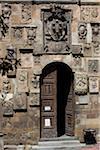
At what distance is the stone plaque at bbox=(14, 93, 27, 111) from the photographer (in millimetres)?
11695

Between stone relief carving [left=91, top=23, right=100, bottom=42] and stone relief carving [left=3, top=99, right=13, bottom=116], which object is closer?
stone relief carving [left=3, top=99, right=13, bottom=116]

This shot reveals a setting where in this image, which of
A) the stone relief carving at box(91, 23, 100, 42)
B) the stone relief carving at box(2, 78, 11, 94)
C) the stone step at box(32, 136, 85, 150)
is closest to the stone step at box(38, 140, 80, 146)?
the stone step at box(32, 136, 85, 150)

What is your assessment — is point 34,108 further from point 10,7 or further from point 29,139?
point 10,7

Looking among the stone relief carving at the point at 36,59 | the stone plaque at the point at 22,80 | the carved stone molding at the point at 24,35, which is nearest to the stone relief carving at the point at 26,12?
the carved stone molding at the point at 24,35

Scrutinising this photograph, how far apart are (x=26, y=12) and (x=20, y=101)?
94.3 inches

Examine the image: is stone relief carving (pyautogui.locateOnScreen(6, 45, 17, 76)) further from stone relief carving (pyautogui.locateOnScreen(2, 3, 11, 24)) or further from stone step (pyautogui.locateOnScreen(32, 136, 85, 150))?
stone step (pyautogui.locateOnScreen(32, 136, 85, 150))

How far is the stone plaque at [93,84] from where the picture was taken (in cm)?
1199

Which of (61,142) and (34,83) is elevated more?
(34,83)

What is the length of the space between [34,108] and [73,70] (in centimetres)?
149

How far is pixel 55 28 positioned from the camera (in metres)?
11.8

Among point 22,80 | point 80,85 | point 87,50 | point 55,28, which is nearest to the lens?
point 22,80

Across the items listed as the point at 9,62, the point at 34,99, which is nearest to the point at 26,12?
the point at 9,62

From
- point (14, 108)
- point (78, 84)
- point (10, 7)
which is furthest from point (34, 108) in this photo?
point (10, 7)

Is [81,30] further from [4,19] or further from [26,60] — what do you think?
[4,19]
